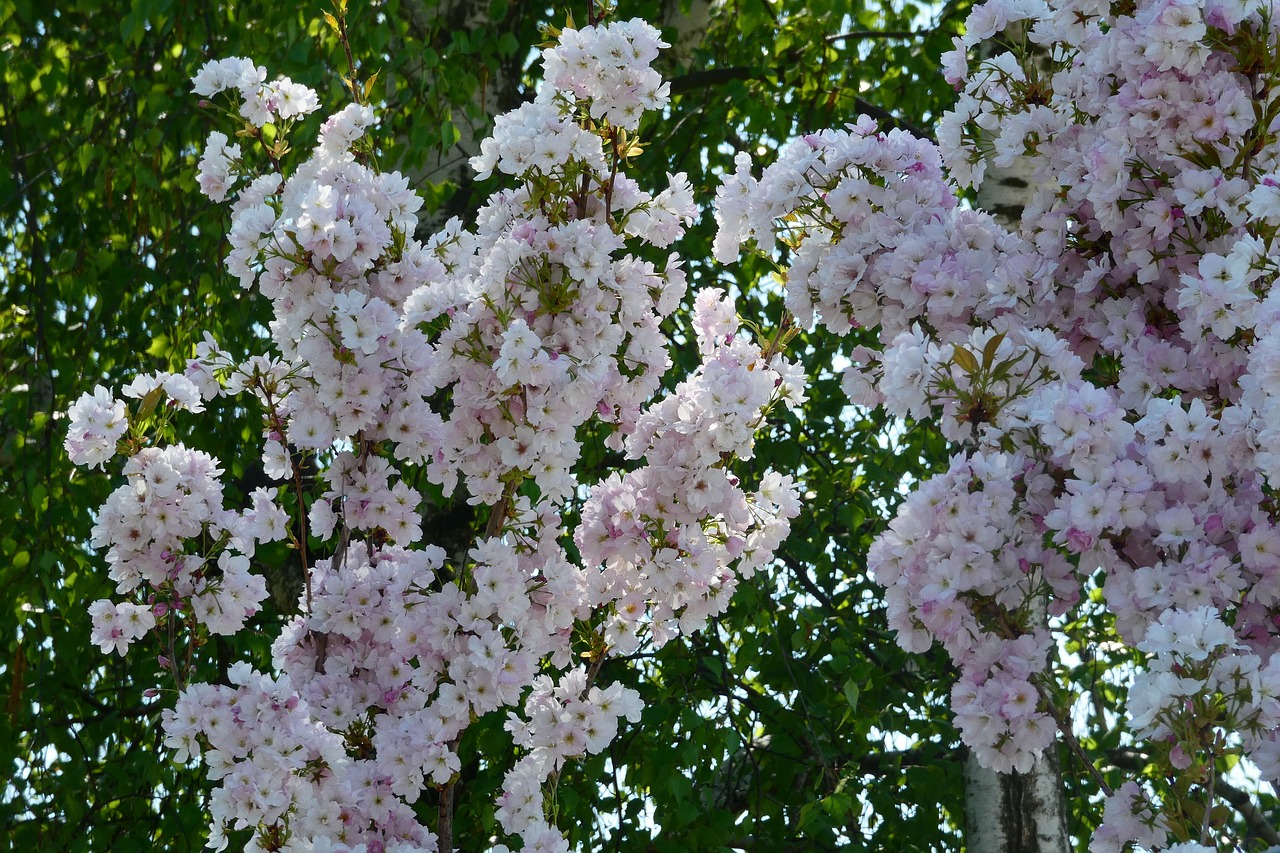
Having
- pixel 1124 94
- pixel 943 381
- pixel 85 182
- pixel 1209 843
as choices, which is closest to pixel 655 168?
pixel 85 182

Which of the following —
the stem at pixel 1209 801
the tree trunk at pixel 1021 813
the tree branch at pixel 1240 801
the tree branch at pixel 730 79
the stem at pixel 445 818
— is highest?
the tree branch at pixel 730 79

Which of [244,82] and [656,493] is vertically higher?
[244,82]

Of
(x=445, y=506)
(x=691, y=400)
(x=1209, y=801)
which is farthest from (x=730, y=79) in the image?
(x=1209, y=801)

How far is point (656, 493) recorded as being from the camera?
2.40 meters

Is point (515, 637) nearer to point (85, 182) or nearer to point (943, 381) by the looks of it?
point (943, 381)

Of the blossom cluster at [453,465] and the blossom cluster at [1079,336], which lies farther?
the blossom cluster at [453,465]

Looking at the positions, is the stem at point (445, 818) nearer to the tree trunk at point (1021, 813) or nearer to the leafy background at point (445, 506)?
the leafy background at point (445, 506)

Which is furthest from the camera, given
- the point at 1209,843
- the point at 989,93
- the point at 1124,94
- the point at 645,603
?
the point at 645,603

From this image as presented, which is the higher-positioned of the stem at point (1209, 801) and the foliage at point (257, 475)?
the foliage at point (257, 475)

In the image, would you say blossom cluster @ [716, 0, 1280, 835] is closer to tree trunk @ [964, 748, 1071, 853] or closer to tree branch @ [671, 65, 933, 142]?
tree trunk @ [964, 748, 1071, 853]

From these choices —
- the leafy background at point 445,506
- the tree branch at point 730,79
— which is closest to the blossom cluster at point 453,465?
the leafy background at point 445,506

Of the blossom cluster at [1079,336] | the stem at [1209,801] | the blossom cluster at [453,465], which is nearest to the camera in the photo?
the stem at [1209,801]

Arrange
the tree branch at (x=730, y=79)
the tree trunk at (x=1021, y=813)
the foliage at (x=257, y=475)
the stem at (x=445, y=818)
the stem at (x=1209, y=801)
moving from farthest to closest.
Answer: the tree branch at (x=730, y=79) < the foliage at (x=257, y=475) < the tree trunk at (x=1021, y=813) < the stem at (x=445, y=818) < the stem at (x=1209, y=801)

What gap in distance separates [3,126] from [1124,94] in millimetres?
4015
